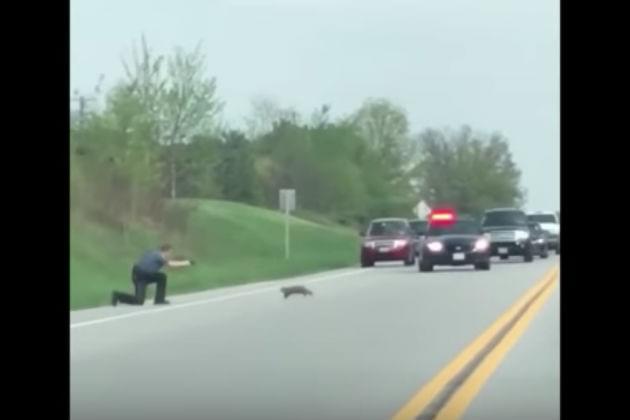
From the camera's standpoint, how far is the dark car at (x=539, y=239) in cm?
765

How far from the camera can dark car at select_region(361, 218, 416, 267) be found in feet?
Result: 24.1

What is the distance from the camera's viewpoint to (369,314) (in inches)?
326

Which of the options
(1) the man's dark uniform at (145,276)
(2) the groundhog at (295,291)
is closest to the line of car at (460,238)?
(2) the groundhog at (295,291)

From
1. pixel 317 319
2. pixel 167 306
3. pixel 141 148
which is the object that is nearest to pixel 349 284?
pixel 317 319

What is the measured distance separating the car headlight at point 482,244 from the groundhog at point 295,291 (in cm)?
97

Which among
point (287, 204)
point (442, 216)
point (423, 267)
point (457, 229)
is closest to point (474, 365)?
point (457, 229)

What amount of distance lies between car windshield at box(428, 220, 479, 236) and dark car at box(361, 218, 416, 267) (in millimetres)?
137

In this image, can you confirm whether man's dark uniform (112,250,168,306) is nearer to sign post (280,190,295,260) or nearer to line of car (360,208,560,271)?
sign post (280,190,295,260)

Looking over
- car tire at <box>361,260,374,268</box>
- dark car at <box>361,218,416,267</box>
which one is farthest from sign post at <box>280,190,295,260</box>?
car tire at <box>361,260,374,268</box>

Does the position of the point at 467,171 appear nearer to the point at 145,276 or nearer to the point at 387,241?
the point at 387,241

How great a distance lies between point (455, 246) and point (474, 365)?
0.83 meters

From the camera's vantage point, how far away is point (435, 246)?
8867mm
